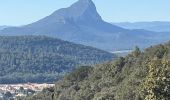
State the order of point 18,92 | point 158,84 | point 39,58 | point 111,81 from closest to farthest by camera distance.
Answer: point 158,84 < point 111,81 < point 18,92 < point 39,58

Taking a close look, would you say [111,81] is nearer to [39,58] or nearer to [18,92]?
[18,92]

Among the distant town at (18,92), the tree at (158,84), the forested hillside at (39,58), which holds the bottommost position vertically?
the distant town at (18,92)

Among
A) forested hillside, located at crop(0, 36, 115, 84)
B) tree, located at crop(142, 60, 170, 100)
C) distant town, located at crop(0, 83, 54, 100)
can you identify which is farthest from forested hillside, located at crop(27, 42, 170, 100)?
forested hillside, located at crop(0, 36, 115, 84)

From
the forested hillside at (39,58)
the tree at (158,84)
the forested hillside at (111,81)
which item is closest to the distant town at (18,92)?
the forested hillside at (111,81)

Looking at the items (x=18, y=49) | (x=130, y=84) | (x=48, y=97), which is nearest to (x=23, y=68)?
(x=18, y=49)

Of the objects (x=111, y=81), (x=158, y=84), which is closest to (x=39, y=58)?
Result: (x=111, y=81)

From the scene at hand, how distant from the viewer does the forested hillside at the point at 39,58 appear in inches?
4304

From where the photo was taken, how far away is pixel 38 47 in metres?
145

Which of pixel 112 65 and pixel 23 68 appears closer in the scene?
pixel 112 65

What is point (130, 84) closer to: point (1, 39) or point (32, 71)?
point (32, 71)

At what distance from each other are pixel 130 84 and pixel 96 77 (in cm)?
1087

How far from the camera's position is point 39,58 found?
4953 inches

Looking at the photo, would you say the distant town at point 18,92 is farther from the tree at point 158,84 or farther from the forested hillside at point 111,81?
the tree at point 158,84

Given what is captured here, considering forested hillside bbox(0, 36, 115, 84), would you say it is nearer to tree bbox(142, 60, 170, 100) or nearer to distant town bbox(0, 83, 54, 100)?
distant town bbox(0, 83, 54, 100)
